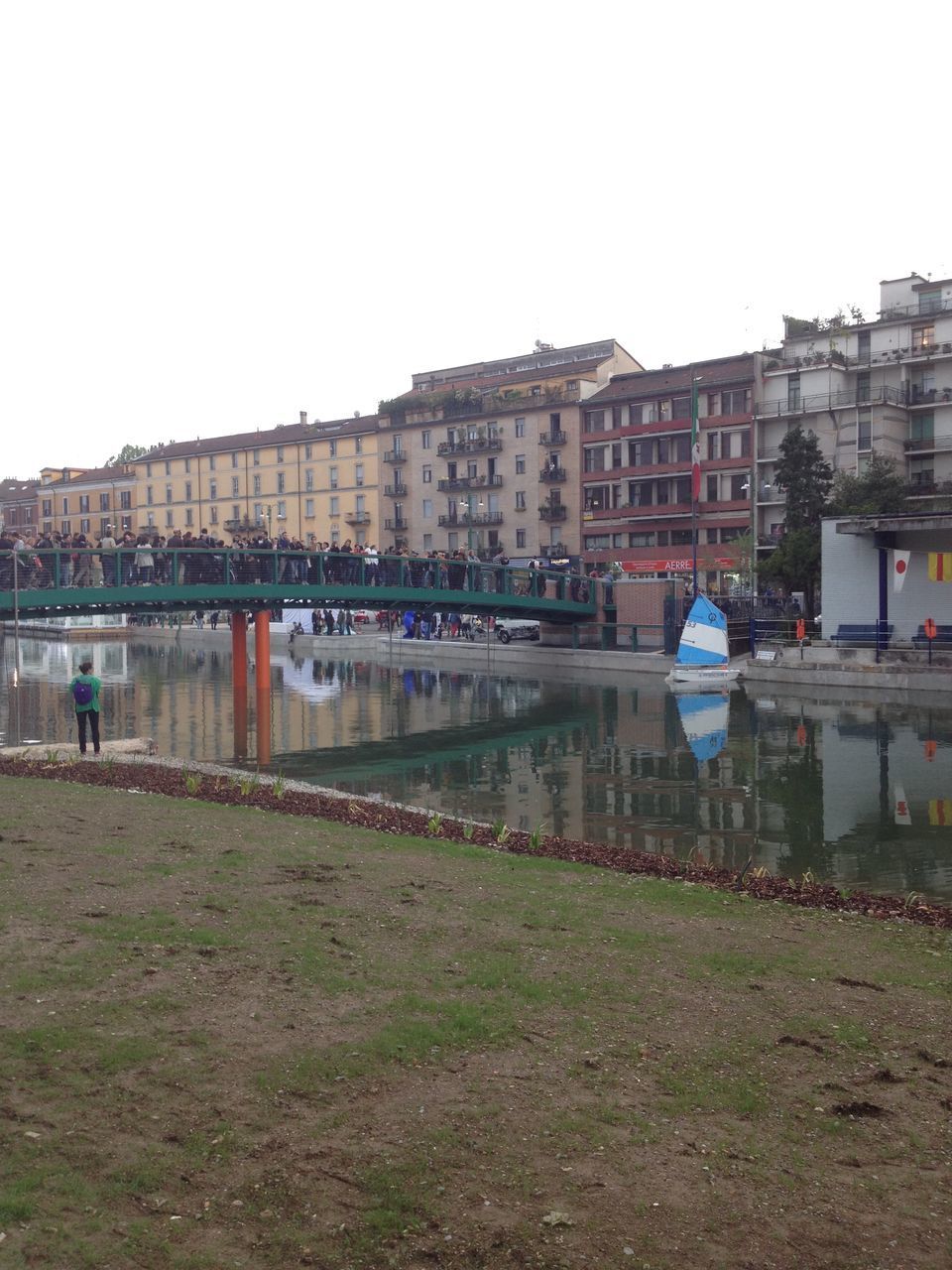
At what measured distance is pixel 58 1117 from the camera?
242 inches

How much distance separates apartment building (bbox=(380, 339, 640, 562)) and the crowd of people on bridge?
32.7 metres

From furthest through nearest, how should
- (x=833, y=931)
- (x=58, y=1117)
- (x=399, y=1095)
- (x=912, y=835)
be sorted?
(x=912, y=835), (x=833, y=931), (x=399, y=1095), (x=58, y=1117)

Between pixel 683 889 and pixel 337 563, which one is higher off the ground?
pixel 337 563

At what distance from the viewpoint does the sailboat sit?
4900cm

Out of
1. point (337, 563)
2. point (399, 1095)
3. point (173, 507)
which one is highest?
point (173, 507)

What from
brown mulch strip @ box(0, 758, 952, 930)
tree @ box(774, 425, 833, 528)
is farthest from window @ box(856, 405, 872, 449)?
brown mulch strip @ box(0, 758, 952, 930)

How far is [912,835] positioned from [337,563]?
31.6 meters

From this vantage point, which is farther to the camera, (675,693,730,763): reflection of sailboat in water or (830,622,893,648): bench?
(830,622,893,648): bench

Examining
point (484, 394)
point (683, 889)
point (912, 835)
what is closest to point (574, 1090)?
point (683, 889)

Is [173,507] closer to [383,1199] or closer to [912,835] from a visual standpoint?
[912,835]

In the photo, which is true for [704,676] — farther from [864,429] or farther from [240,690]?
[864,429]

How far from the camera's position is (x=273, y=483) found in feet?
355

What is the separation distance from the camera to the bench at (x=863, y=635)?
4756cm

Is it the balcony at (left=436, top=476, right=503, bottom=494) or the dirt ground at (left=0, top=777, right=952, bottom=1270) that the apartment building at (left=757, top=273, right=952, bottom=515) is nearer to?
the balcony at (left=436, top=476, right=503, bottom=494)
